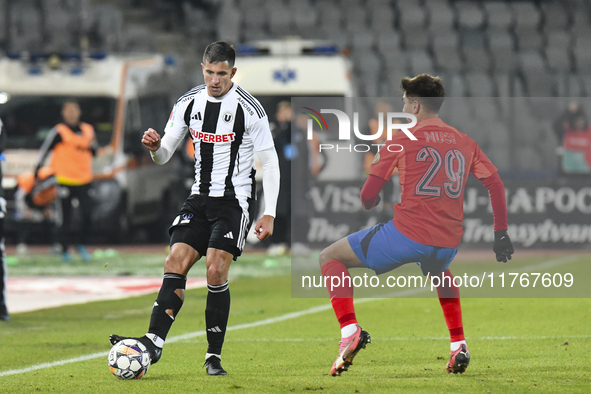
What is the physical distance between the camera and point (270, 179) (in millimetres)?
6012

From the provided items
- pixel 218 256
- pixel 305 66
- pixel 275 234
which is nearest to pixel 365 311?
pixel 218 256

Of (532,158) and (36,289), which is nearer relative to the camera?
(36,289)

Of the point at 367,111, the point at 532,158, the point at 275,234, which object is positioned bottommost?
the point at 275,234

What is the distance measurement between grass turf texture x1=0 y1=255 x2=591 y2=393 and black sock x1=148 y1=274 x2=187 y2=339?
0.28 meters

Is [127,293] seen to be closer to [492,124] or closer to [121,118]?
[492,124]

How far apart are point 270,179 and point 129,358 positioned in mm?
1285

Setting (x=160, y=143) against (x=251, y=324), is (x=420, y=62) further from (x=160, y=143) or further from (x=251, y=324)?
(x=160, y=143)

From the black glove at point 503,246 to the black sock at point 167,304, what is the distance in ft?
6.26

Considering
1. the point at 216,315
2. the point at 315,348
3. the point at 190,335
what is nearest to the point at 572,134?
the point at 190,335

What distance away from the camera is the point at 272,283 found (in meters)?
11.7

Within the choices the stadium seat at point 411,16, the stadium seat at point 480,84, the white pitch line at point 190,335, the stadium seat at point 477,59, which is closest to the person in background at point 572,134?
the white pitch line at point 190,335

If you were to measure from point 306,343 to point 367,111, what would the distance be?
1.76 m

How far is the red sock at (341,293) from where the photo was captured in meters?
5.77

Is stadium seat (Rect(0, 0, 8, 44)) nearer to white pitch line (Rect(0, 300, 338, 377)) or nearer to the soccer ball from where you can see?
white pitch line (Rect(0, 300, 338, 377))
